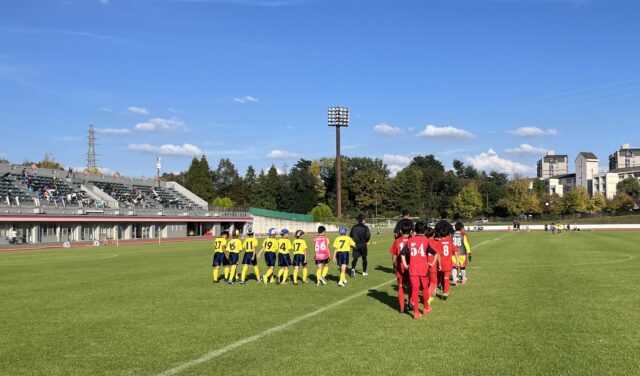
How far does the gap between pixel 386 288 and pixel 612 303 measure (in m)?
5.69

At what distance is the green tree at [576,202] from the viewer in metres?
120

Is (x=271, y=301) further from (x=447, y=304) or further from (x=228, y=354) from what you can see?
(x=228, y=354)

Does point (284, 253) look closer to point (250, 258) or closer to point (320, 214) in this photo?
point (250, 258)

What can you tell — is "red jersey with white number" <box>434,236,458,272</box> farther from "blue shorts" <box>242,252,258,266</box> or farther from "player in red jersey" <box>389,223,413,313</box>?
"blue shorts" <box>242,252,258,266</box>

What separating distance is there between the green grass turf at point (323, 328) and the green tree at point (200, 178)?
323 feet

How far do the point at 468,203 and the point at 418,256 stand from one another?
381ft

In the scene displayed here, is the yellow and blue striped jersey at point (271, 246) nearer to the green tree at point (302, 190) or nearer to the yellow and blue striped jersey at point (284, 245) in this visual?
the yellow and blue striped jersey at point (284, 245)

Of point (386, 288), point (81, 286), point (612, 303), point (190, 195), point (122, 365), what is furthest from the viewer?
point (190, 195)

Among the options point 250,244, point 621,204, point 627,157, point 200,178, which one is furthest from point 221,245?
point 627,157

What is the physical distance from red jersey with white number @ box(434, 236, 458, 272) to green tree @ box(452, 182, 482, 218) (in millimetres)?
112709

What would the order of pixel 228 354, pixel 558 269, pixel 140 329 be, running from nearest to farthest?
pixel 228 354, pixel 140 329, pixel 558 269

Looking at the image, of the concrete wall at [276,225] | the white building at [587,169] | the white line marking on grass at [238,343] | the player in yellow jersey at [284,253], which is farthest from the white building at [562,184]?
the white line marking on grass at [238,343]

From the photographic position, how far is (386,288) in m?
15.4

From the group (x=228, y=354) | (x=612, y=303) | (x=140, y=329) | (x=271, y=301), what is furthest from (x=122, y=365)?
(x=612, y=303)
